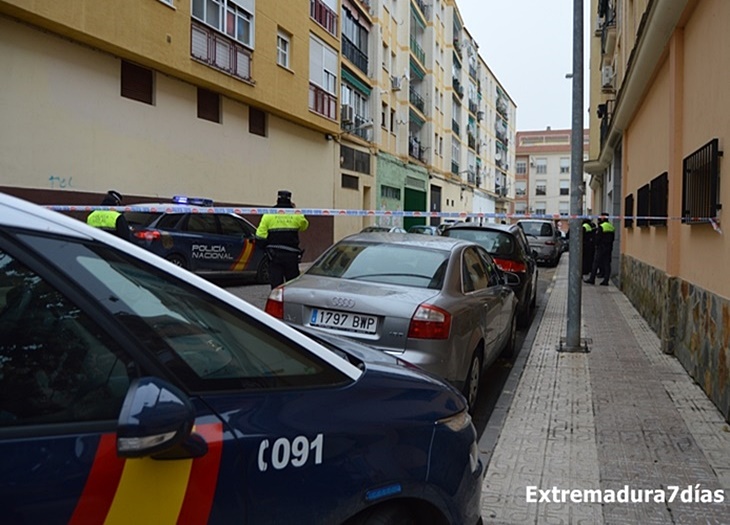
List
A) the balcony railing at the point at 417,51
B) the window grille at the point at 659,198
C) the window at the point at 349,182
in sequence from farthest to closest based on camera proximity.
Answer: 1. the balcony railing at the point at 417,51
2. the window at the point at 349,182
3. the window grille at the point at 659,198

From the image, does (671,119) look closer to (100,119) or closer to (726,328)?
(726,328)

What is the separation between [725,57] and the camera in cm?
582

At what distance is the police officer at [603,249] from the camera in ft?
53.1

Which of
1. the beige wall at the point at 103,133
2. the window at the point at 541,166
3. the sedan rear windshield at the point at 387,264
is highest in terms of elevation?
the window at the point at 541,166

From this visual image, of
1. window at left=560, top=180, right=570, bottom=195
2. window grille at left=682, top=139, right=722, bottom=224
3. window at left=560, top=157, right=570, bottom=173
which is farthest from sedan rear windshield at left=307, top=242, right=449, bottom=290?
window at left=560, top=157, right=570, bottom=173

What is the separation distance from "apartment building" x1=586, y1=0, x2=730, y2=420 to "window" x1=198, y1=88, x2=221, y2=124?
10276mm

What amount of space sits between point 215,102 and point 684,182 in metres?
13.2

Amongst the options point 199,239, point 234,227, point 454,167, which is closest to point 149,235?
point 199,239

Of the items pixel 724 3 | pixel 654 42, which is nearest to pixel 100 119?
pixel 654 42

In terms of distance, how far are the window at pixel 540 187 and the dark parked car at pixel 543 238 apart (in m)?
68.9

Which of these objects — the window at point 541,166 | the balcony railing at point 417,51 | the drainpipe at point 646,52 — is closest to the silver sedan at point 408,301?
the drainpipe at point 646,52

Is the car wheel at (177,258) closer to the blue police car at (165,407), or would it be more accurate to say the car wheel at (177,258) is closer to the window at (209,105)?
the window at (209,105)

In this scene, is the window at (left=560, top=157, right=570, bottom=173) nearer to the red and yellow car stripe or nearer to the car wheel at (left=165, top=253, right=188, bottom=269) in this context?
the car wheel at (left=165, top=253, right=188, bottom=269)

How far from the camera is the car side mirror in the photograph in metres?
1.58
